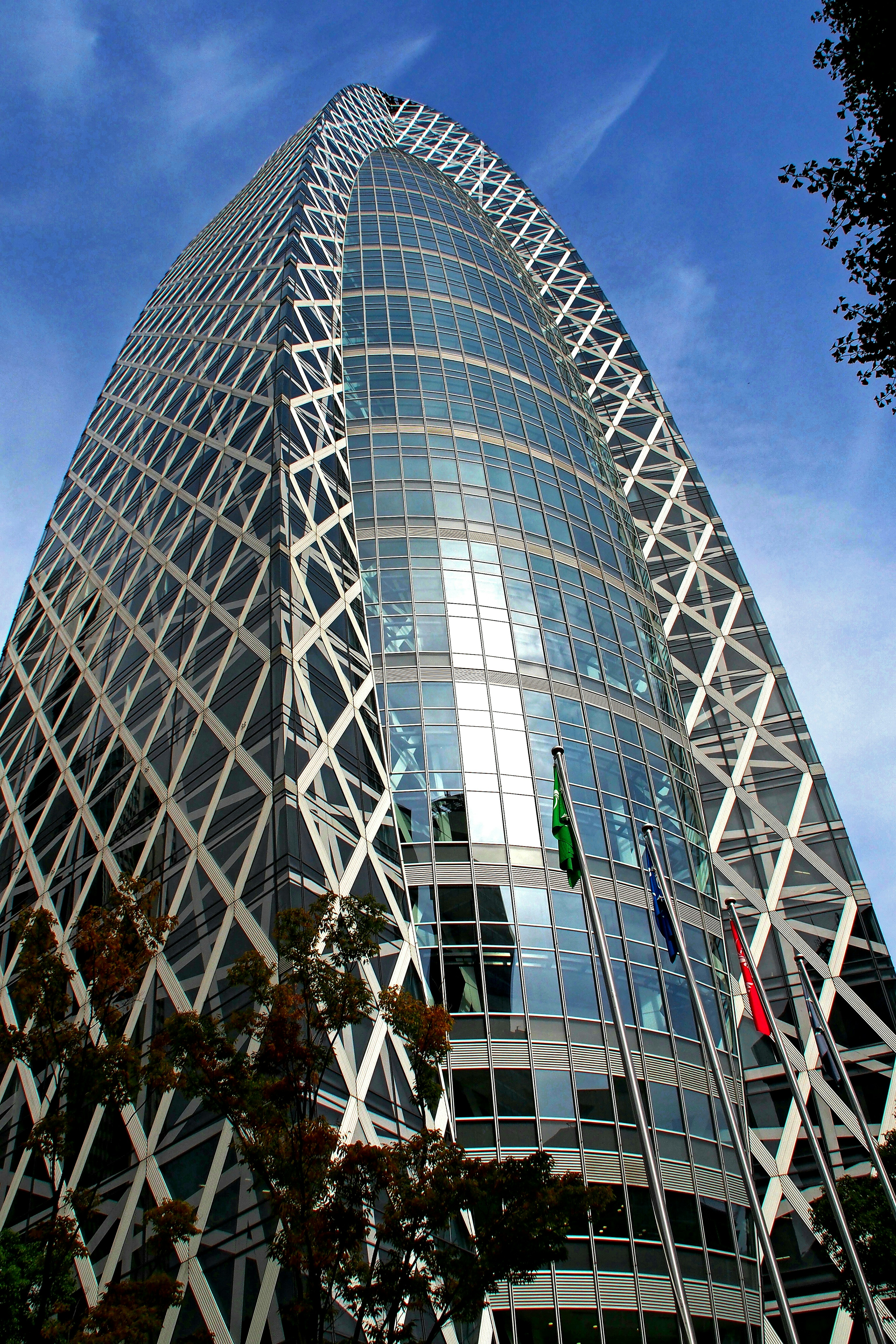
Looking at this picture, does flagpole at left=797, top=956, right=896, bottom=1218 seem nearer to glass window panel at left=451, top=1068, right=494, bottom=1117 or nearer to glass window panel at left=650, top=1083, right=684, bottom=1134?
glass window panel at left=650, top=1083, right=684, bottom=1134

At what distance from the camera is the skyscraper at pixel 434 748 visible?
89.4 ft

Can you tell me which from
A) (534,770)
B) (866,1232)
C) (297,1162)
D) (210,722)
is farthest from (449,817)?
(297,1162)

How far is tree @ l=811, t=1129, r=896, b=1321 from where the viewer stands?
86.8 ft

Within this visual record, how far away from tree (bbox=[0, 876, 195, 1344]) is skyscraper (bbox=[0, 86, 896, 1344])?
413 cm

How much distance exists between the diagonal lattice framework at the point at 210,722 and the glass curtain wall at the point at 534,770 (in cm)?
285

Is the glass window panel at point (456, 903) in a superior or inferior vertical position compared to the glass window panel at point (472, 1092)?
superior

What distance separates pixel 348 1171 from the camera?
1570 cm

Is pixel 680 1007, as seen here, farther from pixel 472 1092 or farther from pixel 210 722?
pixel 210 722

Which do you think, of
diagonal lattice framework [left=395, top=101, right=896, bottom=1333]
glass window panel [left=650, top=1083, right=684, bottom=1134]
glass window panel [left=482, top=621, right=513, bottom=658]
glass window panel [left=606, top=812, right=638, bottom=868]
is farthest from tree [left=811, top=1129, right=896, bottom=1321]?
glass window panel [left=482, top=621, right=513, bottom=658]

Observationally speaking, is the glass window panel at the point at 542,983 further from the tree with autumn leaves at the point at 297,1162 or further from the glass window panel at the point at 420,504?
the glass window panel at the point at 420,504

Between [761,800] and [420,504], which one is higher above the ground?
[420,504]

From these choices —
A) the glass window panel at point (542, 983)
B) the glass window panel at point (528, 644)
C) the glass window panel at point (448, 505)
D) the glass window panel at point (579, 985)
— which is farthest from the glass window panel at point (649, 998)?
the glass window panel at point (448, 505)

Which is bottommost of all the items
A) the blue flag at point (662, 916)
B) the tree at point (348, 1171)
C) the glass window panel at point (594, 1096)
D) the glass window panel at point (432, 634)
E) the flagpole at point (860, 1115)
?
the tree at point (348, 1171)

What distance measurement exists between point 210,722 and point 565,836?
1329 cm
